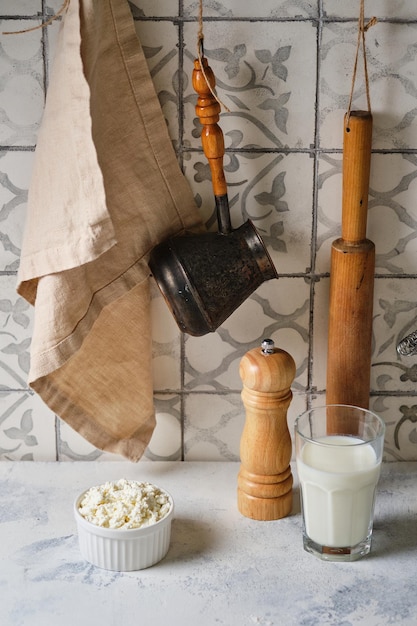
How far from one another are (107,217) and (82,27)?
0.67ft

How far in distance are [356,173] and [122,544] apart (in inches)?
19.0

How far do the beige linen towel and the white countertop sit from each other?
0.12 m

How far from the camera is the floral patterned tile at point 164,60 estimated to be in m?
0.99

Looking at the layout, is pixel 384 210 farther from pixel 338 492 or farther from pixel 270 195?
pixel 338 492

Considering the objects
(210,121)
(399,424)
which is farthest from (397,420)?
(210,121)

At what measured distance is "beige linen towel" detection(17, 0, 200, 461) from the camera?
3.02 ft

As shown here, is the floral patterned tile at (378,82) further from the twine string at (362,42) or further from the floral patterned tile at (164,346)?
the floral patterned tile at (164,346)

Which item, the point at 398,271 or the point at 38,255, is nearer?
the point at 38,255

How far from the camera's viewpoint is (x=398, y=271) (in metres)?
1.08

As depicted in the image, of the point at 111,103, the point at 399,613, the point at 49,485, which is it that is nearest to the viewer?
the point at 399,613

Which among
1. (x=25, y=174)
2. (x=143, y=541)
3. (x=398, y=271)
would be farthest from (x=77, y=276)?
(x=398, y=271)

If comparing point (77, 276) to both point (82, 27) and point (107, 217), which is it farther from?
point (82, 27)

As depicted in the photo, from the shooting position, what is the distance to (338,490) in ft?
3.08

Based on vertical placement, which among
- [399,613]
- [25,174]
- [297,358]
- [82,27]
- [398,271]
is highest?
[82,27]
